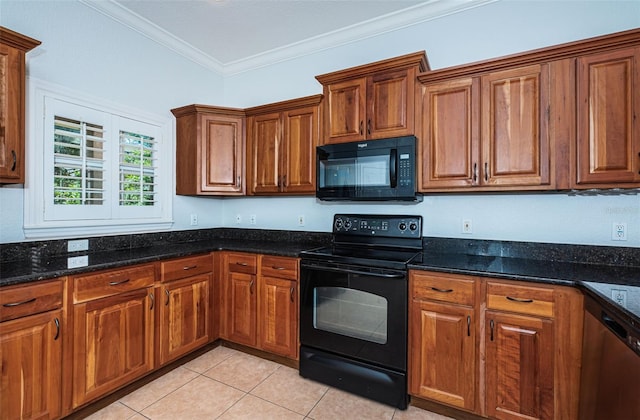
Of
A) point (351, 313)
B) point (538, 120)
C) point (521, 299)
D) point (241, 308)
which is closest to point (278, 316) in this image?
point (241, 308)

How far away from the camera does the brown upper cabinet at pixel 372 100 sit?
7.08 ft

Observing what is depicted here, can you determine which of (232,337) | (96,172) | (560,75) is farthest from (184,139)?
(560,75)

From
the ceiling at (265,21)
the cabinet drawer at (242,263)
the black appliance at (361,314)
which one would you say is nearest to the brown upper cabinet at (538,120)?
the black appliance at (361,314)

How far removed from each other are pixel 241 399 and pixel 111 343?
904 mm

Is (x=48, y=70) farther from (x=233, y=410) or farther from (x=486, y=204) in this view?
(x=486, y=204)

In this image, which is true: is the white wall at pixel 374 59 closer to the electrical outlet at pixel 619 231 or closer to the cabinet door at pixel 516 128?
the electrical outlet at pixel 619 231

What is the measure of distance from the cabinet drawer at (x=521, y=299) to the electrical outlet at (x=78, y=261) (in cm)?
237

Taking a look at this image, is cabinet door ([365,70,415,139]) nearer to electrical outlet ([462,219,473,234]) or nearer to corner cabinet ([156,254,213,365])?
electrical outlet ([462,219,473,234])

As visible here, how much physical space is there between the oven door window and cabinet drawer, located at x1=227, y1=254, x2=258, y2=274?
608 mm

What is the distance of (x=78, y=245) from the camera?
7.18 ft

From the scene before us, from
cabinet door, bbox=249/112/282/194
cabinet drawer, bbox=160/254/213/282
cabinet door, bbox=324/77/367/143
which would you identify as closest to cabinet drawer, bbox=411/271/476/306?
cabinet door, bbox=324/77/367/143

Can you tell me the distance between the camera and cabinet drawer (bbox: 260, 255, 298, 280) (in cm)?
233

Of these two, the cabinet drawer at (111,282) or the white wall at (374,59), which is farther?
the white wall at (374,59)

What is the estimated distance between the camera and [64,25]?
2137 millimetres
